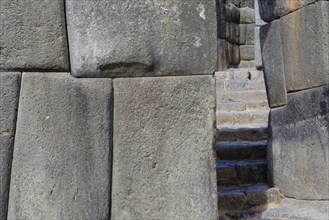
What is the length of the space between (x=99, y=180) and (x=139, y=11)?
72cm

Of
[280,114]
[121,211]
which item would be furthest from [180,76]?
[280,114]

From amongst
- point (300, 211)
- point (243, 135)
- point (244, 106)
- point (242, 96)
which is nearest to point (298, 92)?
point (300, 211)

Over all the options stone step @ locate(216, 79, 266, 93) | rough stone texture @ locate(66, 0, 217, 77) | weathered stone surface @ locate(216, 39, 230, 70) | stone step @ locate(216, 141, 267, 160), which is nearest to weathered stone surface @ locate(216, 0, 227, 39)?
weathered stone surface @ locate(216, 39, 230, 70)

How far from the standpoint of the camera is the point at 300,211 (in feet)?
14.9

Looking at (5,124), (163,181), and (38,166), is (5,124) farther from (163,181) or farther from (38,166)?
(163,181)

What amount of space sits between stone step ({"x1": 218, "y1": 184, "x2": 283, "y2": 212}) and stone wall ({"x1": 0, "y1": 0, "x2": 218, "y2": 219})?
2598mm

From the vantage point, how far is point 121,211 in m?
2.25

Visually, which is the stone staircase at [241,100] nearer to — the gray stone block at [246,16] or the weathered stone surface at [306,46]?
the weathered stone surface at [306,46]

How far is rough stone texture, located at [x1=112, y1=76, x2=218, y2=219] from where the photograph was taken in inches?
88.7

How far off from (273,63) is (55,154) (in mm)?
3597

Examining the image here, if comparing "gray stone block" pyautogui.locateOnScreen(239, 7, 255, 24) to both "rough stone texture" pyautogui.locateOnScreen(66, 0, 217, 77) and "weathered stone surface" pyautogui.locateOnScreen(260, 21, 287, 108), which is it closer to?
"weathered stone surface" pyautogui.locateOnScreen(260, 21, 287, 108)

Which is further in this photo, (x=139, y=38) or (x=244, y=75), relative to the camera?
(x=244, y=75)

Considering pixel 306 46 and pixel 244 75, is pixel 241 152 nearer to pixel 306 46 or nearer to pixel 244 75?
pixel 306 46

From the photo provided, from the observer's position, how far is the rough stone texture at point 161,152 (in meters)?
2.25
